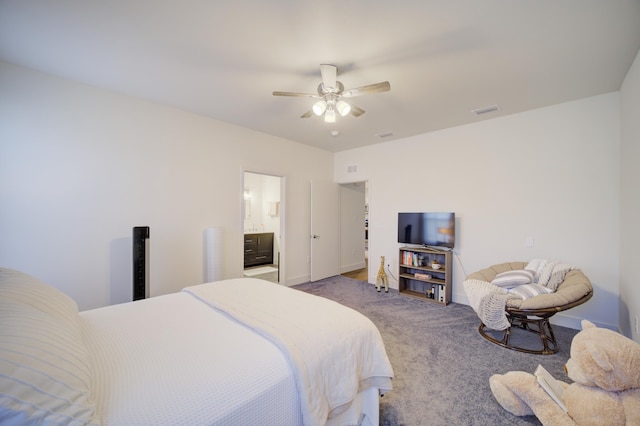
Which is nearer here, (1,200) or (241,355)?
(241,355)

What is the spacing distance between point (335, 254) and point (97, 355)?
449 centimetres

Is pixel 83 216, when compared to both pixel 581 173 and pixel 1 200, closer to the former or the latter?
pixel 1 200

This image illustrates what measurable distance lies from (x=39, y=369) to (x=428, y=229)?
4.24 meters

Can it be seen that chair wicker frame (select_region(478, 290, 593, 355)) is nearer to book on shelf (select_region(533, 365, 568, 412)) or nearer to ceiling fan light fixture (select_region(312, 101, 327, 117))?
book on shelf (select_region(533, 365, 568, 412))

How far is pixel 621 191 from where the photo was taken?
2.73 metres

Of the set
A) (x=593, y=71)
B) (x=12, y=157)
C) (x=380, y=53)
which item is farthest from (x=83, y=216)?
(x=593, y=71)

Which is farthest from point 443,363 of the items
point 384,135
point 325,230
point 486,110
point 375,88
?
point 384,135

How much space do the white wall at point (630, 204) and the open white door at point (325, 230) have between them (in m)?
4.01

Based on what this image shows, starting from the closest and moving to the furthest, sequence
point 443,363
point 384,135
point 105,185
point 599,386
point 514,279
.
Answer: point 599,386 → point 443,363 → point 514,279 → point 105,185 → point 384,135

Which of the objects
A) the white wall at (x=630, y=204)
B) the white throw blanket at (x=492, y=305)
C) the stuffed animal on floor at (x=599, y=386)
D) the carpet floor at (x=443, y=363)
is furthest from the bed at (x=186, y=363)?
the white wall at (x=630, y=204)

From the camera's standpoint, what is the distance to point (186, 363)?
3.78ft

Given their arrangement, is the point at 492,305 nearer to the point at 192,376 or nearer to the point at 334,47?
the point at 192,376

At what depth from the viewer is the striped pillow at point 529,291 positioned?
2.53 meters

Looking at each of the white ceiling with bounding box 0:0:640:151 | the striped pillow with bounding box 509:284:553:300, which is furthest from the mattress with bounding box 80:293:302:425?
the striped pillow with bounding box 509:284:553:300
